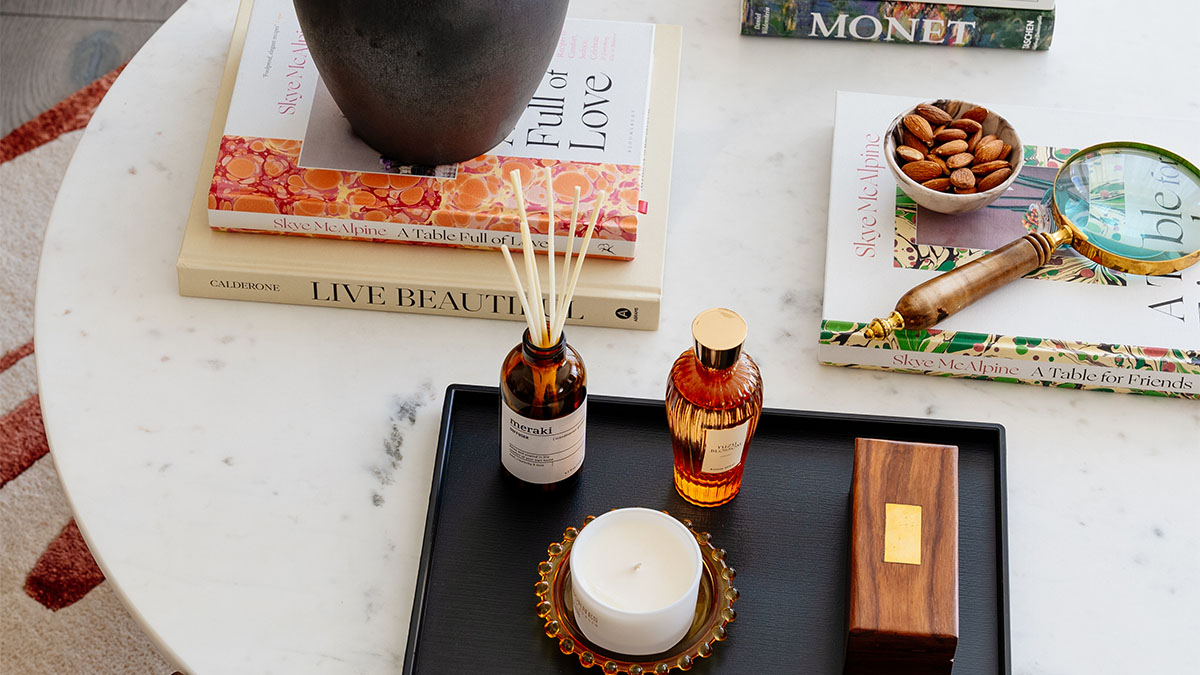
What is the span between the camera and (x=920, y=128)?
0.91 metres

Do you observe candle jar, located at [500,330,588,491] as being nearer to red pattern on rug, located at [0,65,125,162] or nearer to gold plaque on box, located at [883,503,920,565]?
gold plaque on box, located at [883,503,920,565]

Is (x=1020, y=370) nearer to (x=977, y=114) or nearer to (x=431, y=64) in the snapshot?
(x=977, y=114)

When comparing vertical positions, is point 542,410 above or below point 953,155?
below

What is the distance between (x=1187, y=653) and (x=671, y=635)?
12.8 inches

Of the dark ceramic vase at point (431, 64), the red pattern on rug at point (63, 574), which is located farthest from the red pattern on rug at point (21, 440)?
the dark ceramic vase at point (431, 64)

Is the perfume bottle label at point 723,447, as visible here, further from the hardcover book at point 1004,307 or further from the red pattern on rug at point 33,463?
the red pattern on rug at point 33,463

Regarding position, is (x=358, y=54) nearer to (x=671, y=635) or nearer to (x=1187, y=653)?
(x=671, y=635)

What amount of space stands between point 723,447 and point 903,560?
0.41 ft

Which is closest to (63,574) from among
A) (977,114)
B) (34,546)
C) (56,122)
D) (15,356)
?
(34,546)

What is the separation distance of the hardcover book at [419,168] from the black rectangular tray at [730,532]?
0.13m

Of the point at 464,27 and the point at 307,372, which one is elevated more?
the point at 464,27

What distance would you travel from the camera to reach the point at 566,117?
0.94 metres

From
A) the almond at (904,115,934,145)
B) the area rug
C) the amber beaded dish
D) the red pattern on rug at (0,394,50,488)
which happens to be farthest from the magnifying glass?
the red pattern on rug at (0,394,50,488)

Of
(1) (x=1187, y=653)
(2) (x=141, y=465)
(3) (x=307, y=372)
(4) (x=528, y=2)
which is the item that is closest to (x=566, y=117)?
(4) (x=528, y=2)
